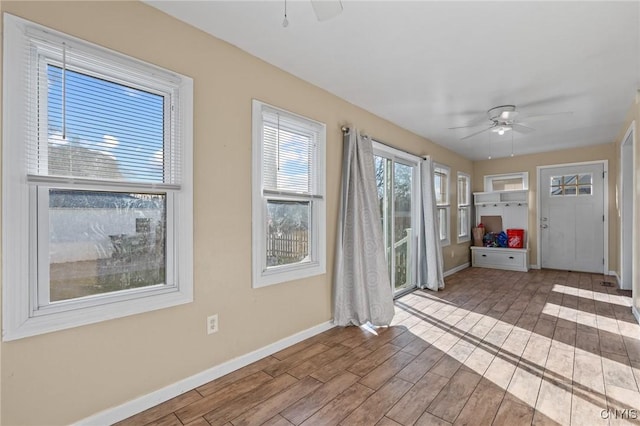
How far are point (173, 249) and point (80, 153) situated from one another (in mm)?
760

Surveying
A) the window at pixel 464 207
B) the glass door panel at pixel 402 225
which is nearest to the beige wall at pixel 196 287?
the glass door panel at pixel 402 225

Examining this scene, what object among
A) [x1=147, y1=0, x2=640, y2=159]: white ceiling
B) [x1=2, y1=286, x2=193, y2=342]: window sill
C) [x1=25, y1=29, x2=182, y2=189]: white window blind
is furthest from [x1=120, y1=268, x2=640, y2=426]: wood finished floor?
[x1=147, y1=0, x2=640, y2=159]: white ceiling

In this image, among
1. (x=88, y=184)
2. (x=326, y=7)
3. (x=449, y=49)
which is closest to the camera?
(x=326, y=7)

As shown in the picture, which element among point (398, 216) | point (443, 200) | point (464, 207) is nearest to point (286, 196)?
point (398, 216)

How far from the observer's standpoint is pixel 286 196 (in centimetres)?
275

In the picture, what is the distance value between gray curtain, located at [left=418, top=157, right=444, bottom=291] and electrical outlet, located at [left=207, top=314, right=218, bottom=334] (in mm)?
3464

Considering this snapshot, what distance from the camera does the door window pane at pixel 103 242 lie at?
1626mm

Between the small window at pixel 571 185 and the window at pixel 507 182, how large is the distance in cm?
49

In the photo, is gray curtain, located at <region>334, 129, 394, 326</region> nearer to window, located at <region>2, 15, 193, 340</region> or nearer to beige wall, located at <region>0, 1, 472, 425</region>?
beige wall, located at <region>0, 1, 472, 425</region>

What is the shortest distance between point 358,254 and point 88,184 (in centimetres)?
235

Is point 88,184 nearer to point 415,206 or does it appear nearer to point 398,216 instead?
point 398,216

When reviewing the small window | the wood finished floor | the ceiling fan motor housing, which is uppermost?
the ceiling fan motor housing

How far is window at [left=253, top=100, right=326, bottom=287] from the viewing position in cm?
251

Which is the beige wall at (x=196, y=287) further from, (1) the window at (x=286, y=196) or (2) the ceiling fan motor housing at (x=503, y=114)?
(2) the ceiling fan motor housing at (x=503, y=114)
